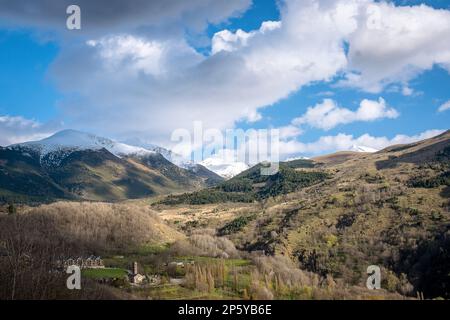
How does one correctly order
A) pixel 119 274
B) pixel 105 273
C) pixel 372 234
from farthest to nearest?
1. pixel 372 234
2. pixel 105 273
3. pixel 119 274

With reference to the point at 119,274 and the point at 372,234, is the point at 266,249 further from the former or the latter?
the point at 119,274

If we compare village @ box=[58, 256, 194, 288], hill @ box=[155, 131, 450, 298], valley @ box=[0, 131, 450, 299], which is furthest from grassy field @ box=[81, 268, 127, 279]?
hill @ box=[155, 131, 450, 298]

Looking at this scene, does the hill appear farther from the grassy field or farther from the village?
the grassy field

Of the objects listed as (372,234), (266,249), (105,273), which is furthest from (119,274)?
(372,234)

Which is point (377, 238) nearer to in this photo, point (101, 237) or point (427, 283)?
point (427, 283)

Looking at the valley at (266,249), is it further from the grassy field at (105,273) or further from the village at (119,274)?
the village at (119,274)

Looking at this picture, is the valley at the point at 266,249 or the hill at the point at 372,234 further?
the hill at the point at 372,234

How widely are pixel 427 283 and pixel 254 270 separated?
4309cm

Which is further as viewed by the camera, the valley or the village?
the village

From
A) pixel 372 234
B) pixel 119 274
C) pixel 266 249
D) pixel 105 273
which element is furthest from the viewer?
pixel 266 249

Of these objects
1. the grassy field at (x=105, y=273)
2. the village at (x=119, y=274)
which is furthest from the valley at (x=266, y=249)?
the village at (x=119, y=274)
